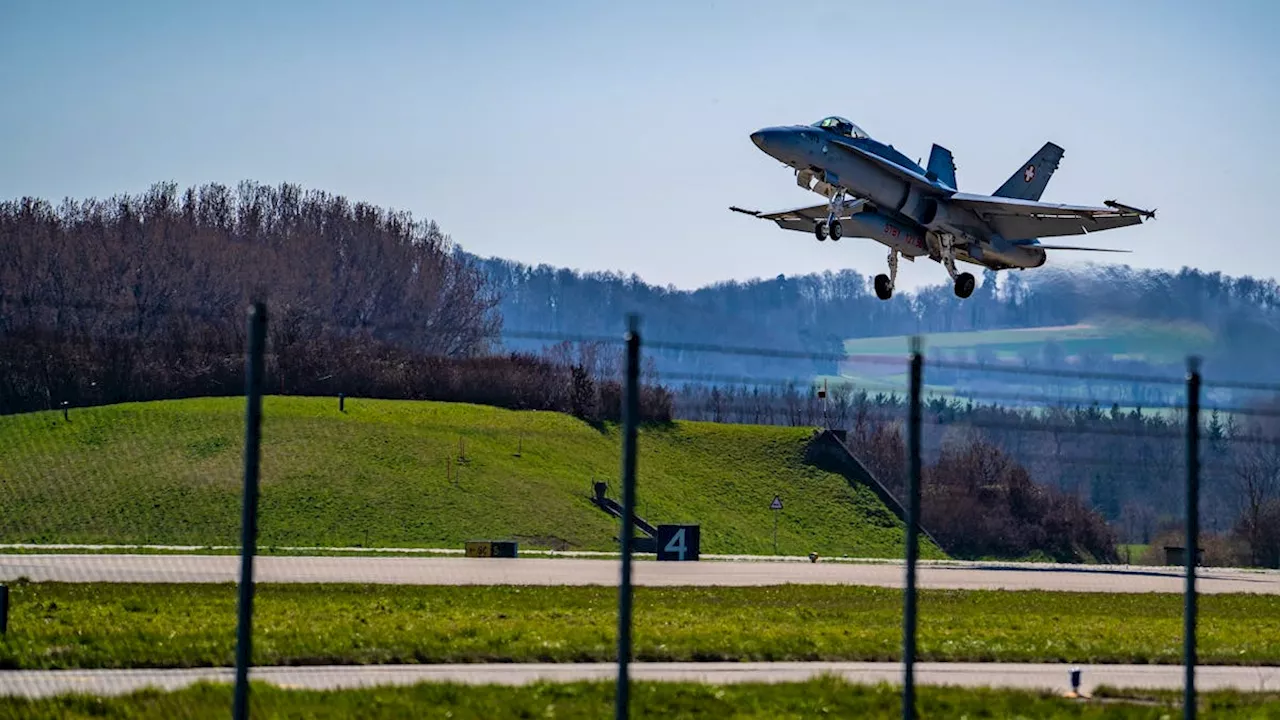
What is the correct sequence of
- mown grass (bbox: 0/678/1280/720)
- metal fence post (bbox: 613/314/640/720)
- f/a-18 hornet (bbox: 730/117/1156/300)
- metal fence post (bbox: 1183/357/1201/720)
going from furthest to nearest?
f/a-18 hornet (bbox: 730/117/1156/300) < mown grass (bbox: 0/678/1280/720) < metal fence post (bbox: 1183/357/1201/720) < metal fence post (bbox: 613/314/640/720)

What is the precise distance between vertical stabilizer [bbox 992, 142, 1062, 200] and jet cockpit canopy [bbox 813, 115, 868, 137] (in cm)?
974

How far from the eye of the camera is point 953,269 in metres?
59.1

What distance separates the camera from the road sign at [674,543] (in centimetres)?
5369

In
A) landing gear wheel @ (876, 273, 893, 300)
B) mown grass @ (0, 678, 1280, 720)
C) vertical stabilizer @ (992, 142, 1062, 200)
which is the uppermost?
vertical stabilizer @ (992, 142, 1062, 200)

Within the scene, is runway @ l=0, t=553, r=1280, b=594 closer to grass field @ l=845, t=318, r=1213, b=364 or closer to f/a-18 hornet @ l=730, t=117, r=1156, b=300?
f/a-18 hornet @ l=730, t=117, r=1156, b=300

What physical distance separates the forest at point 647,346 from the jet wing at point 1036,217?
5.54 m

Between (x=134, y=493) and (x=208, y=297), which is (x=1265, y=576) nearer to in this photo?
(x=208, y=297)

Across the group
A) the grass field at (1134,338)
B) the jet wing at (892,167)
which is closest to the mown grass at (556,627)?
the jet wing at (892,167)

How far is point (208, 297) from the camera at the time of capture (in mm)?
66688

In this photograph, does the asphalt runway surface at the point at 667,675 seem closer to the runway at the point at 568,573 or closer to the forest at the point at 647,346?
the forest at the point at 647,346

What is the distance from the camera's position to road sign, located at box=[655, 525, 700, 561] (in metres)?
53.7

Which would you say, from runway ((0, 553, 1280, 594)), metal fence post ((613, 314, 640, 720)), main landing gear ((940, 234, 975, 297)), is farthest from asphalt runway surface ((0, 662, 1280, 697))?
main landing gear ((940, 234, 975, 297))

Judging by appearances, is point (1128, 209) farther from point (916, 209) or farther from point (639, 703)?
point (639, 703)

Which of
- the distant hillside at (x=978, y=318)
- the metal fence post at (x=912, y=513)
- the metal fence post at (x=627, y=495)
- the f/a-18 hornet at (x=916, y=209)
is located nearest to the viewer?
the metal fence post at (x=627, y=495)
